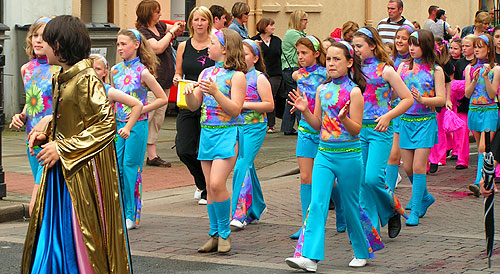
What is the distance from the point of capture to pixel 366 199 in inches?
337

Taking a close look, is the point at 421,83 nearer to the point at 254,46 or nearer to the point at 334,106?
the point at 254,46

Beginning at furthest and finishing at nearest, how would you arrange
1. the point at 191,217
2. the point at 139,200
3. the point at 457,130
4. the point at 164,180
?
the point at 457,130
the point at 164,180
the point at 191,217
the point at 139,200

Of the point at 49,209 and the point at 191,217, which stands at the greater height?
the point at 49,209

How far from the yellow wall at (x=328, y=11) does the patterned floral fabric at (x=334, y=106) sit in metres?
13.0

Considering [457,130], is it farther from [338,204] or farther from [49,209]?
[49,209]

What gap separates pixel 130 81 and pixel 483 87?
486cm

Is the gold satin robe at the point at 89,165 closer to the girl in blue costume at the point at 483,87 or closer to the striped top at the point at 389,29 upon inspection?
the girl in blue costume at the point at 483,87

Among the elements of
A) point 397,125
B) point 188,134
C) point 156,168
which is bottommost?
point 156,168

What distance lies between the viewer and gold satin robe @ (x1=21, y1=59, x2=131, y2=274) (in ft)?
17.3

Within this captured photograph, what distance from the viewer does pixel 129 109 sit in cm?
911

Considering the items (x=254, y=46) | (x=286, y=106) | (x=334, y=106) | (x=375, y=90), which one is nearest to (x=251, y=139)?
(x=254, y=46)

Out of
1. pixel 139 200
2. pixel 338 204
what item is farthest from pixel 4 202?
pixel 338 204

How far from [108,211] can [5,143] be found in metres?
9.67

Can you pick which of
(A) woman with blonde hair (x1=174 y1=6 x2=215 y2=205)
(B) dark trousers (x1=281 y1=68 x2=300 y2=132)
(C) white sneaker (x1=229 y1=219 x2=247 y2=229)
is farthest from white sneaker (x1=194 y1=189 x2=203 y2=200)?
(B) dark trousers (x1=281 y1=68 x2=300 y2=132)
